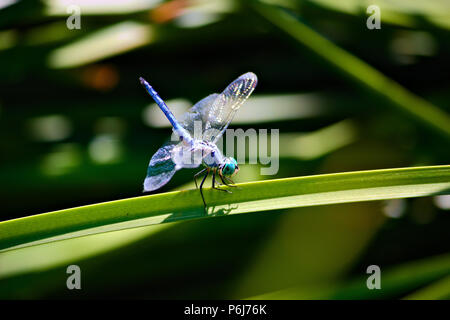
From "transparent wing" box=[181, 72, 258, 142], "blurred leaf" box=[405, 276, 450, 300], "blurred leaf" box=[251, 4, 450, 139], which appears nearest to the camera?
"blurred leaf" box=[405, 276, 450, 300]

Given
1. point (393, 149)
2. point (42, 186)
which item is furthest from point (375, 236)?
point (42, 186)

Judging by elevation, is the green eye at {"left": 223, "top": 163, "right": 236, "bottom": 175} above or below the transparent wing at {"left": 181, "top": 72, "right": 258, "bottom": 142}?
below

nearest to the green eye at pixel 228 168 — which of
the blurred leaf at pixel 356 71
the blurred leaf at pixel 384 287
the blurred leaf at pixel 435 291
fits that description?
the blurred leaf at pixel 384 287

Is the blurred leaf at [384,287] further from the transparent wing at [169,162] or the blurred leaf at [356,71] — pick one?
the transparent wing at [169,162]

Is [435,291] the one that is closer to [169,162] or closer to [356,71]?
Answer: [356,71]

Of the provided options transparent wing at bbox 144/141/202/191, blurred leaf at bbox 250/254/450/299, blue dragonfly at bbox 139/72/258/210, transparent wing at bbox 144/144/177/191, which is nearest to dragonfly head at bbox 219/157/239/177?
blue dragonfly at bbox 139/72/258/210

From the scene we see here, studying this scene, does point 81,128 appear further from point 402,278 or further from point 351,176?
point 402,278

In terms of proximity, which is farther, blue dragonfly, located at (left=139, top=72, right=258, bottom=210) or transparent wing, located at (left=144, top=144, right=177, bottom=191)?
blue dragonfly, located at (left=139, top=72, right=258, bottom=210)

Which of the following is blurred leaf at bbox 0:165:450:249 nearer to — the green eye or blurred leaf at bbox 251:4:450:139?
the green eye
